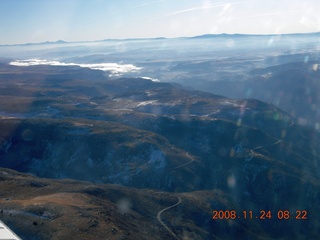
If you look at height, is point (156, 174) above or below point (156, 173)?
below

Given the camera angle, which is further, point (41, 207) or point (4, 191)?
point (4, 191)

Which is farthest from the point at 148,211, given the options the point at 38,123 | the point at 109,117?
the point at 109,117

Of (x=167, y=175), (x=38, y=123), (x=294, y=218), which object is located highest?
(x=38, y=123)

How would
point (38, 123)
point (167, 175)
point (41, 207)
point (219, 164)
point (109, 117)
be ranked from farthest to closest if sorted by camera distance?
point (109, 117) < point (38, 123) < point (219, 164) < point (167, 175) < point (41, 207)

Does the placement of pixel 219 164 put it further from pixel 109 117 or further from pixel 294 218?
pixel 109 117

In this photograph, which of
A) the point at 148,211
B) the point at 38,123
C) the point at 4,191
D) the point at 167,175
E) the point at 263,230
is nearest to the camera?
the point at 4,191

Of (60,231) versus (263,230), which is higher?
(60,231)

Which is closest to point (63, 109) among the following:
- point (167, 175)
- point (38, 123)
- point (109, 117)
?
point (109, 117)

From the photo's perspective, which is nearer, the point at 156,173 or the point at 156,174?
the point at 156,174
